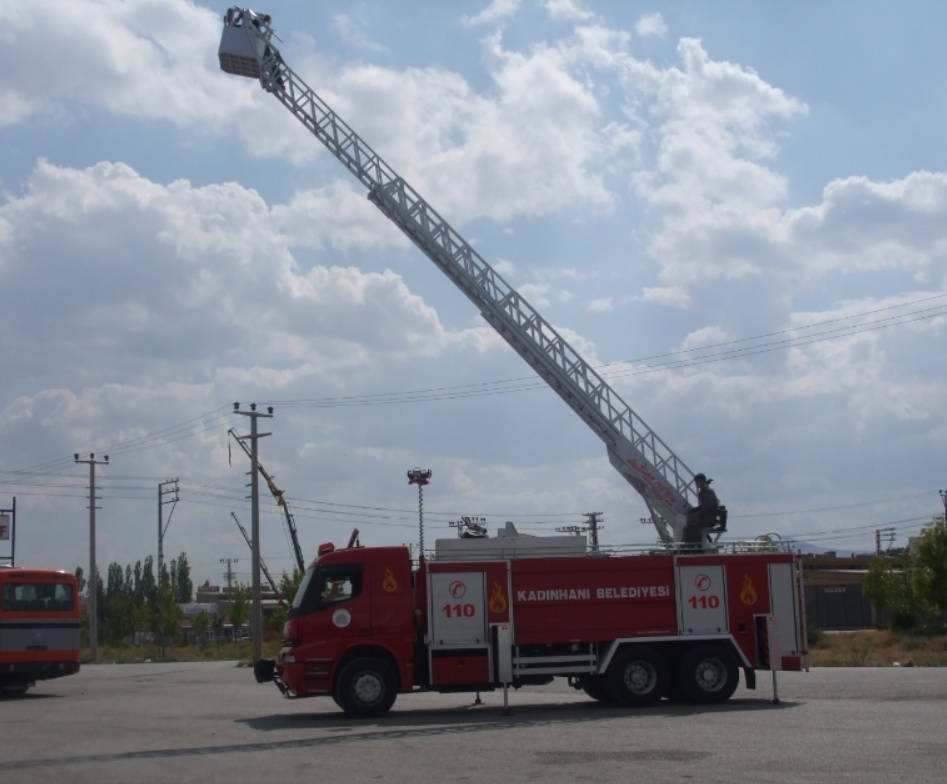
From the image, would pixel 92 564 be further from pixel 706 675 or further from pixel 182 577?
pixel 182 577

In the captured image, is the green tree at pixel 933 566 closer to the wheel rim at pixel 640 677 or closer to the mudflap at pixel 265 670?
the wheel rim at pixel 640 677

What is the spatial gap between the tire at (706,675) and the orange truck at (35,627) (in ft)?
50.1

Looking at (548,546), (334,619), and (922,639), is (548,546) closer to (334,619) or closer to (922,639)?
(334,619)

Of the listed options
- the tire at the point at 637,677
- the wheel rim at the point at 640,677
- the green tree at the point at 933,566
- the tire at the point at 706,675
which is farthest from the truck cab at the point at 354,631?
the green tree at the point at 933,566

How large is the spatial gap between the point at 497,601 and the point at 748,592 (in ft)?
14.1

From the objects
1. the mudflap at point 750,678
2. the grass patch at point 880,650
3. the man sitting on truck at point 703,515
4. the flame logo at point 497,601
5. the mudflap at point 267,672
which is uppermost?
the man sitting on truck at point 703,515

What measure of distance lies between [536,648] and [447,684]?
1.58 meters

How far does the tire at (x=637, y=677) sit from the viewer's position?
19.0 metres

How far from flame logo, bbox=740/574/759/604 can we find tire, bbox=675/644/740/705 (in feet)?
3.38

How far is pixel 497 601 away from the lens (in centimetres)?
1927

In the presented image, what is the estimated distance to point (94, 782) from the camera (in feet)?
39.8

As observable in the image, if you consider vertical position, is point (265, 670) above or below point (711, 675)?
above

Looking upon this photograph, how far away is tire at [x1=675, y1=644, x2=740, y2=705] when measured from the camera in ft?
62.2

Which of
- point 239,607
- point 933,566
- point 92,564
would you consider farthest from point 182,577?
point 933,566
